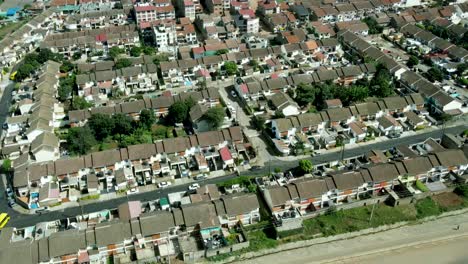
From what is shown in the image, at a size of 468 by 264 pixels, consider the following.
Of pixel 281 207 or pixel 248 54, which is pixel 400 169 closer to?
pixel 281 207

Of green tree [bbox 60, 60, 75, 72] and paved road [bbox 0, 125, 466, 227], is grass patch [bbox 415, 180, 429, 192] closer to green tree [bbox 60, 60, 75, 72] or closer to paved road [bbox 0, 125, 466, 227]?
paved road [bbox 0, 125, 466, 227]

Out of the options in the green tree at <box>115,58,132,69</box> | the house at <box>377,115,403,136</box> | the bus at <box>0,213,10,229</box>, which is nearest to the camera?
the bus at <box>0,213,10,229</box>

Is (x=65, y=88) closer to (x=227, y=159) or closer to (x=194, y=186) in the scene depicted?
(x=194, y=186)

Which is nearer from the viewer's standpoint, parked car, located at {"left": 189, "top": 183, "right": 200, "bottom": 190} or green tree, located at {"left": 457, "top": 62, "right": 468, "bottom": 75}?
parked car, located at {"left": 189, "top": 183, "right": 200, "bottom": 190}

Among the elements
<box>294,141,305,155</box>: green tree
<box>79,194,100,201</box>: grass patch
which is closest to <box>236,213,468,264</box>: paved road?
<box>294,141,305,155</box>: green tree

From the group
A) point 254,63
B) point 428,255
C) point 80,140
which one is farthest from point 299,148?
point 80,140

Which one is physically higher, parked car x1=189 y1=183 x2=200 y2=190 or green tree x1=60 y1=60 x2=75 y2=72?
green tree x1=60 y1=60 x2=75 y2=72

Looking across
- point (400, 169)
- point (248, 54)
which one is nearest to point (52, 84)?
point (248, 54)
